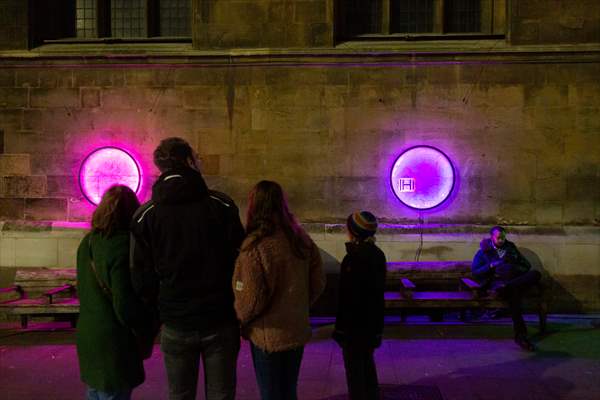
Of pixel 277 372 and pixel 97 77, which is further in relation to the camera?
pixel 97 77

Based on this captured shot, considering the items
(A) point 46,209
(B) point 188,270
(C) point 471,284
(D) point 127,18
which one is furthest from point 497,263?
(D) point 127,18

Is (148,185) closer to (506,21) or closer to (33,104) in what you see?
(33,104)

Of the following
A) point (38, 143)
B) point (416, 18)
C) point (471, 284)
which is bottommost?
point (471, 284)

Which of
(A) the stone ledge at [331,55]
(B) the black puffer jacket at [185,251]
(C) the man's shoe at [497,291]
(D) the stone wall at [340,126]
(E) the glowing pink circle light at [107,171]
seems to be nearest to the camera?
(B) the black puffer jacket at [185,251]

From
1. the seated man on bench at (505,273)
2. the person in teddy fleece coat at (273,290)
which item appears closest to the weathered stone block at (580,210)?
the seated man on bench at (505,273)

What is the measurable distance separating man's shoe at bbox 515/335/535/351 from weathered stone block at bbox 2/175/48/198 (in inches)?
269

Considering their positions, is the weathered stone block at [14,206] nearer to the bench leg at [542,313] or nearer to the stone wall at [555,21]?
the bench leg at [542,313]

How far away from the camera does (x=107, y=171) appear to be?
325 inches

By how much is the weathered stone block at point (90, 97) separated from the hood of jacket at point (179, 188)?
571 cm

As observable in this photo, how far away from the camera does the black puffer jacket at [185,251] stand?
3045 mm

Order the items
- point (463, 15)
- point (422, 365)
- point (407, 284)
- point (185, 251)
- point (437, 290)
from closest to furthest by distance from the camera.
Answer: point (185, 251)
point (422, 365)
point (407, 284)
point (437, 290)
point (463, 15)

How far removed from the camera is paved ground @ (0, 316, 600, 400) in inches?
201

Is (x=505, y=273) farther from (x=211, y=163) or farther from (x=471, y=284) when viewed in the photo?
(x=211, y=163)

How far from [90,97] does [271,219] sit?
238 inches
